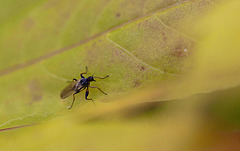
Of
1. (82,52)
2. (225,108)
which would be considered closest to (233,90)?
(225,108)

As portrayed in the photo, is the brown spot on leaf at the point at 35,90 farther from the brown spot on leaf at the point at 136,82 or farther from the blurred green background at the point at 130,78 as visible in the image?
the brown spot on leaf at the point at 136,82

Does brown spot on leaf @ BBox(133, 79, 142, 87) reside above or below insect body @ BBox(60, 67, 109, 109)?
below

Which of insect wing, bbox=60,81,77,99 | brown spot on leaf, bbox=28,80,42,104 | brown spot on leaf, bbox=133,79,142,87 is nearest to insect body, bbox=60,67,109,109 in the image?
insect wing, bbox=60,81,77,99

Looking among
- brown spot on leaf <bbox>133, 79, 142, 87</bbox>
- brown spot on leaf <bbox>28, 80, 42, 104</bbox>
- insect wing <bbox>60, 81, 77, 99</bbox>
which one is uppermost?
brown spot on leaf <bbox>28, 80, 42, 104</bbox>

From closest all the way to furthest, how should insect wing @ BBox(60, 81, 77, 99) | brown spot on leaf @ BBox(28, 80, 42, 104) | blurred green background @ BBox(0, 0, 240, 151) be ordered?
blurred green background @ BBox(0, 0, 240, 151)
insect wing @ BBox(60, 81, 77, 99)
brown spot on leaf @ BBox(28, 80, 42, 104)

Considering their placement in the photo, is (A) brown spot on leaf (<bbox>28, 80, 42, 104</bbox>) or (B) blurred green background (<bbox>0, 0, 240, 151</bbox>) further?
(A) brown spot on leaf (<bbox>28, 80, 42, 104</bbox>)

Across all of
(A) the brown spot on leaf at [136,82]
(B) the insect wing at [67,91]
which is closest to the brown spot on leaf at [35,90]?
(B) the insect wing at [67,91]

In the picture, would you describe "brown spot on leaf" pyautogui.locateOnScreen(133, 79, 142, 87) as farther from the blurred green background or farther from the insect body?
the insect body
